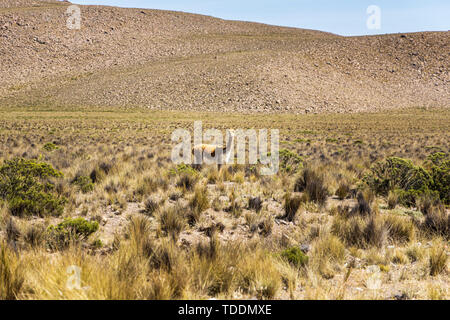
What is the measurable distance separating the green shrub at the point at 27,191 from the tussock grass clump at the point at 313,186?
5284 millimetres

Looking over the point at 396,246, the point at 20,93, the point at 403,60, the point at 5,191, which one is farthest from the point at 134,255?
the point at 403,60

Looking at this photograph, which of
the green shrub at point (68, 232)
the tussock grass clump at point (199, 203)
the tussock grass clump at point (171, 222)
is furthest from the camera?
the tussock grass clump at point (199, 203)

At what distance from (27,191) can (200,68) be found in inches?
2425

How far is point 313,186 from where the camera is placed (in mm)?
6789

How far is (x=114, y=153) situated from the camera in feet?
41.7

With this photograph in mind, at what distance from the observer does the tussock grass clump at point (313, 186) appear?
6.53m

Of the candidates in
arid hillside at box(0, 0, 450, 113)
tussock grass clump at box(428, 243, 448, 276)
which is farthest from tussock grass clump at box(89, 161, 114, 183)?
arid hillside at box(0, 0, 450, 113)

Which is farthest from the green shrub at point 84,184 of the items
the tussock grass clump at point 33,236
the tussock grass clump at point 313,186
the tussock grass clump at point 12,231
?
the tussock grass clump at point 313,186

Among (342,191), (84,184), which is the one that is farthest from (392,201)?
(84,184)

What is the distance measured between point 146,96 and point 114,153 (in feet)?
151

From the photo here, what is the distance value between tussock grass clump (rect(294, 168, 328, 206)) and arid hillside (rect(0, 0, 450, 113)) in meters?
41.6

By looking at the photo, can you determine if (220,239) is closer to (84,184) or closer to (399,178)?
(84,184)

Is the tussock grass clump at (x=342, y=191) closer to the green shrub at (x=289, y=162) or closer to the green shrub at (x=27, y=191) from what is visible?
the green shrub at (x=289, y=162)

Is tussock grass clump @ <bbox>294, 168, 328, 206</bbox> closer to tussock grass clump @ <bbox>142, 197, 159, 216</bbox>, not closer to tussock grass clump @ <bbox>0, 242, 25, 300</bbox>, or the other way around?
tussock grass clump @ <bbox>142, 197, 159, 216</bbox>
